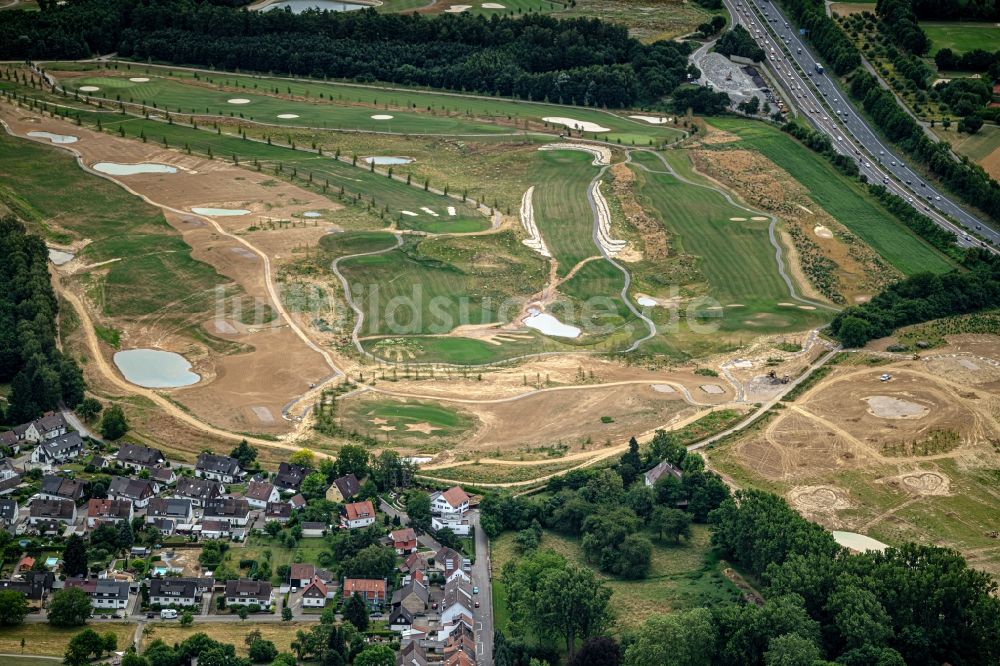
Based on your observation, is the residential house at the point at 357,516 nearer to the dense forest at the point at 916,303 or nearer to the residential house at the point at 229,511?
the residential house at the point at 229,511

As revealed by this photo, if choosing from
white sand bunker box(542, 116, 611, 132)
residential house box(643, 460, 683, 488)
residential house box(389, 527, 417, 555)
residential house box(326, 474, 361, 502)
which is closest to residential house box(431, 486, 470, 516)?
residential house box(389, 527, 417, 555)

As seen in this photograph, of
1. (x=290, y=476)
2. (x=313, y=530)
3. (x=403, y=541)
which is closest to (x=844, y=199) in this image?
(x=290, y=476)

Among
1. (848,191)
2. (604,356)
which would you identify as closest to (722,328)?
(604,356)

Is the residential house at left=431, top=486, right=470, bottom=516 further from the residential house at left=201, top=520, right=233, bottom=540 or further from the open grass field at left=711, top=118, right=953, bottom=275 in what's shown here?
the open grass field at left=711, top=118, right=953, bottom=275

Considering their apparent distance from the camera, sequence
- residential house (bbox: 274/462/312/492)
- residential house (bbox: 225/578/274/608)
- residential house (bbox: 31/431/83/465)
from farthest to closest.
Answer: residential house (bbox: 31/431/83/465)
residential house (bbox: 274/462/312/492)
residential house (bbox: 225/578/274/608)

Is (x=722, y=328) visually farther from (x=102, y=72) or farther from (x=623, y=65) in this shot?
(x=102, y=72)

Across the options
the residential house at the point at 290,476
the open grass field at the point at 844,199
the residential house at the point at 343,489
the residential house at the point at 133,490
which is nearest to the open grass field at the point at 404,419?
the residential house at the point at 290,476

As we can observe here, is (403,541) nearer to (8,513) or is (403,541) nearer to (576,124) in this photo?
(8,513)
